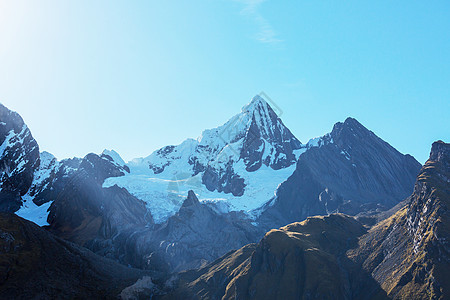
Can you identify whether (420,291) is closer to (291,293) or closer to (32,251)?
(291,293)

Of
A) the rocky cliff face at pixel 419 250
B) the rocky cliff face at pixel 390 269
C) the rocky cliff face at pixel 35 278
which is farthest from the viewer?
the rocky cliff face at pixel 35 278

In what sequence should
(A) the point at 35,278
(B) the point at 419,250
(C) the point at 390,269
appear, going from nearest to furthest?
(B) the point at 419,250 → (C) the point at 390,269 → (A) the point at 35,278

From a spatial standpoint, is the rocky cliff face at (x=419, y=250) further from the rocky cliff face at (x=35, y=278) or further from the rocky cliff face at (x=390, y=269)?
the rocky cliff face at (x=35, y=278)

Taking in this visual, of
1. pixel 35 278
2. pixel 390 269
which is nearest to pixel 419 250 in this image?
pixel 390 269

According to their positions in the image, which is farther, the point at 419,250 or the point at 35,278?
the point at 35,278

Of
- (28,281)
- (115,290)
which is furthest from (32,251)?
(115,290)

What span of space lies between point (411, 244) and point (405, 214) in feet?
84.3

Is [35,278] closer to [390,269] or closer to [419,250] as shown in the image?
[390,269]

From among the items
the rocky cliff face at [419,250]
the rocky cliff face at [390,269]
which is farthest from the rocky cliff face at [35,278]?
the rocky cliff face at [419,250]

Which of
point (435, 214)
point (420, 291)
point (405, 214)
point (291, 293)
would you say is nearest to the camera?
point (420, 291)

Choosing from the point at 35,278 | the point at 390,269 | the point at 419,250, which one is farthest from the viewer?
the point at 35,278

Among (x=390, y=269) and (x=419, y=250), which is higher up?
(x=419, y=250)

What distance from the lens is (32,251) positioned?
198 m

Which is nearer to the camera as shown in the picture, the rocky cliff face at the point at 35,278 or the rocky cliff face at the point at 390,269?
the rocky cliff face at the point at 390,269
